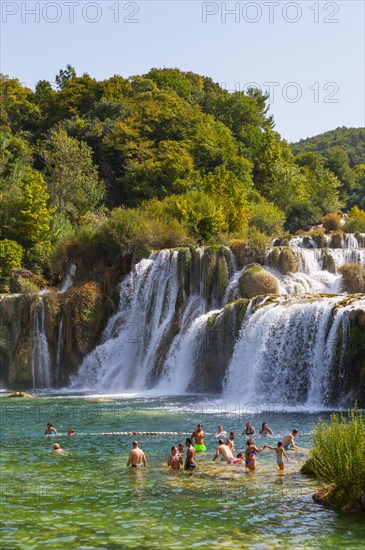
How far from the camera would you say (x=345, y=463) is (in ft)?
56.9

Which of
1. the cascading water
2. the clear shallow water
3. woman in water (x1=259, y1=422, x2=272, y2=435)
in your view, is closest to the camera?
the clear shallow water

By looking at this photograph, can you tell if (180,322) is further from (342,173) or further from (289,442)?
(342,173)

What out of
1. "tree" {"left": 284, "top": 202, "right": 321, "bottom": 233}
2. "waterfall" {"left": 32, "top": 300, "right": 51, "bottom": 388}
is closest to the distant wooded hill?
"tree" {"left": 284, "top": 202, "right": 321, "bottom": 233}

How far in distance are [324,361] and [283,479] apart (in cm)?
1425

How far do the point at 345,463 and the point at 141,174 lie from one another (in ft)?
167

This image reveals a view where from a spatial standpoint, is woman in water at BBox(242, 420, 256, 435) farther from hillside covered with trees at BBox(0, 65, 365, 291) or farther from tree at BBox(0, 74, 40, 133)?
tree at BBox(0, 74, 40, 133)

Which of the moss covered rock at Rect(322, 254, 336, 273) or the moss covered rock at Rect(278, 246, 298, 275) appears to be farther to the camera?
the moss covered rock at Rect(322, 254, 336, 273)

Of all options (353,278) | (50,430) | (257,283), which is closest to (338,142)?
(353,278)

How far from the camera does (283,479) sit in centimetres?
2091

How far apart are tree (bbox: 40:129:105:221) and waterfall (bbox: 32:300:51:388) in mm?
18130

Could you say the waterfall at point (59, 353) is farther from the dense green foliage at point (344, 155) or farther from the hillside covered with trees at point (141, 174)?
the dense green foliage at point (344, 155)

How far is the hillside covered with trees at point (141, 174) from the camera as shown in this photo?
53.6m

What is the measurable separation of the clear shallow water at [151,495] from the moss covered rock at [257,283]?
12775 mm

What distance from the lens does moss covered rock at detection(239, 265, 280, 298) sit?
141ft
